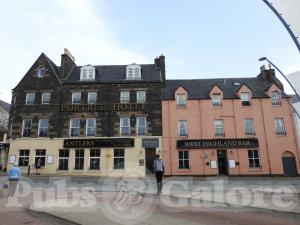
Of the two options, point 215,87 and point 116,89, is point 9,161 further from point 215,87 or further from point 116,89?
point 215,87

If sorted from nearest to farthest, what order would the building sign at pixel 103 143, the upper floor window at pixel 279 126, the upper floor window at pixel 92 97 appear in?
the building sign at pixel 103 143
the upper floor window at pixel 279 126
the upper floor window at pixel 92 97

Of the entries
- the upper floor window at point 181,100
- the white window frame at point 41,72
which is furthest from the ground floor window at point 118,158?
the white window frame at point 41,72

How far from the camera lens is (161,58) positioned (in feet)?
111

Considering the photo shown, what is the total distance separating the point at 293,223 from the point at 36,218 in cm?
720

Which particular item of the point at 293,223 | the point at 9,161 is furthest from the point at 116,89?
the point at 293,223

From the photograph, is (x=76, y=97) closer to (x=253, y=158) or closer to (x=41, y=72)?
(x=41, y=72)

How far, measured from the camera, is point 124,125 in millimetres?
30516

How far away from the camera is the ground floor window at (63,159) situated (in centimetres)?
2968

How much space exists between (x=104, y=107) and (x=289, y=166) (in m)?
20.3

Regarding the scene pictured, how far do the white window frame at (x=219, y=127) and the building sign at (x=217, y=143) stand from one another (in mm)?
877

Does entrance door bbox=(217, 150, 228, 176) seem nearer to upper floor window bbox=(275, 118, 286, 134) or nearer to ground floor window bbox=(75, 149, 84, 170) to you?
upper floor window bbox=(275, 118, 286, 134)

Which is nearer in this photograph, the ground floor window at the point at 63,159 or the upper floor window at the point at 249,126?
the ground floor window at the point at 63,159

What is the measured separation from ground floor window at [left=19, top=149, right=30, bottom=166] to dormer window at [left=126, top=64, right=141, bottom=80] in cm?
1350

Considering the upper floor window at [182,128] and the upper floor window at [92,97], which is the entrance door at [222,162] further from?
the upper floor window at [92,97]
